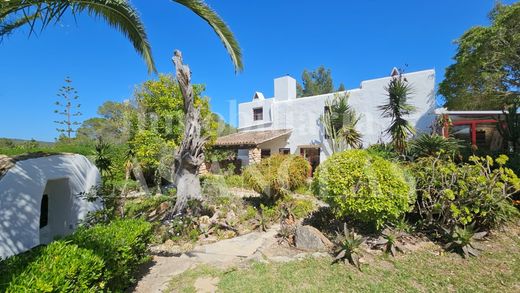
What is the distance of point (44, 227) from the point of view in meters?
7.66

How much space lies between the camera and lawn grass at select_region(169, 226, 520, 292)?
4516 millimetres

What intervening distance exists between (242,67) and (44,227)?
302 inches

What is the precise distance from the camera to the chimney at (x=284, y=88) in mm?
20891

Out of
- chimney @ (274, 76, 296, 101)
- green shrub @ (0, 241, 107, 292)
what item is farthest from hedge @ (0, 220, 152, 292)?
chimney @ (274, 76, 296, 101)

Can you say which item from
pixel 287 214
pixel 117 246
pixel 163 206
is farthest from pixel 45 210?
pixel 287 214

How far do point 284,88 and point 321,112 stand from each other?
14.2ft

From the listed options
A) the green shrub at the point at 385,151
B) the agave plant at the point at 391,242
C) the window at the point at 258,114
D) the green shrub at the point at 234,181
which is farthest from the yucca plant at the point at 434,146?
the window at the point at 258,114

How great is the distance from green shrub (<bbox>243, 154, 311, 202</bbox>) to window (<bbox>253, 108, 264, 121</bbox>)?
1236cm

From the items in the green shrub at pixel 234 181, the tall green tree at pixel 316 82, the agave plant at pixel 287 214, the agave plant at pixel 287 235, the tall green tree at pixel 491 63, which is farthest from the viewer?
the tall green tree at pixel 316 82

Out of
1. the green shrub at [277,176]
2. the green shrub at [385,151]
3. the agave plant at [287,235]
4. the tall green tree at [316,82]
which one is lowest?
the agave plant at [287,235]

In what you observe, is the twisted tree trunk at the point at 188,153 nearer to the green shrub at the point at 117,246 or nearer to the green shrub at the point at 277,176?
the green shrub at the point at 277,176

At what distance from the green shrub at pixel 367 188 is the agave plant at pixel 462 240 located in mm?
1038

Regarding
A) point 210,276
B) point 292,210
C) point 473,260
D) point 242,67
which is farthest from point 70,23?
point 473,260

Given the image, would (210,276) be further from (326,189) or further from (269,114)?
(269,114)
